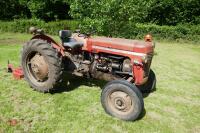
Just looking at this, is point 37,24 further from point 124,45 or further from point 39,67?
point 124,45

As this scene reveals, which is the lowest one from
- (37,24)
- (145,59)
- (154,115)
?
(37,24)

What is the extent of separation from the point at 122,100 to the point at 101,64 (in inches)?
50.3

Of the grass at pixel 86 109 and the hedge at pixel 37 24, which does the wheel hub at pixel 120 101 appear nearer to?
the grass at pixel 86 109

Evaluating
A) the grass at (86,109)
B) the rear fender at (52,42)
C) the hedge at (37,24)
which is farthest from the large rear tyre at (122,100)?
the hedge at (37,24)

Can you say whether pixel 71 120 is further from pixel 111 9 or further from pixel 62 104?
pixel 111 9

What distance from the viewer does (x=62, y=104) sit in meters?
6.92

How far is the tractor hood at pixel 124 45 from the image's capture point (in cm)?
664

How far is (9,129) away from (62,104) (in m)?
1.50

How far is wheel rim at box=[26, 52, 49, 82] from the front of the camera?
7.30m

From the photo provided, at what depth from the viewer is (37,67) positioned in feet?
24.3

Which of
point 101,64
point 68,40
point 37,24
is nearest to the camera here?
point 101,64

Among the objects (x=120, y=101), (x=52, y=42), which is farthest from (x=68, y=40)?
(x=120, y=101)

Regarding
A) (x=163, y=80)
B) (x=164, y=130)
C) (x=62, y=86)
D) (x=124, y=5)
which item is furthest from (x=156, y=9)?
(x=164, y=130)

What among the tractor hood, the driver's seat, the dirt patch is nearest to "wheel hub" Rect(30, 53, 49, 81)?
the driver's seat
